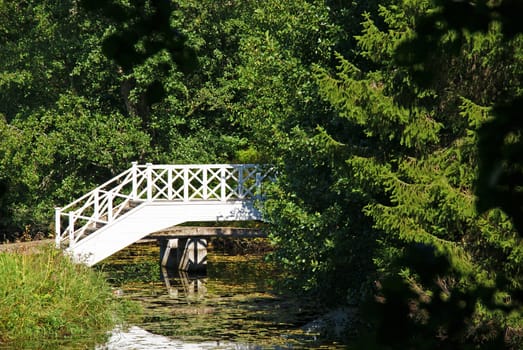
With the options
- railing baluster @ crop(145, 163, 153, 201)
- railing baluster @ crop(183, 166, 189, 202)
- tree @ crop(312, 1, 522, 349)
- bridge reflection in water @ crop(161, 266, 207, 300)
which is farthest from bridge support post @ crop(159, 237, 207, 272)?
tree @ crop(312, 1, 522, 349)

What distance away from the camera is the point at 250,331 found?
1698 cm

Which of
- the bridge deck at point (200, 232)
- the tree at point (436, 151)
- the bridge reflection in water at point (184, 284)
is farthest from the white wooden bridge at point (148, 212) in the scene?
the tree at point (436, 151)

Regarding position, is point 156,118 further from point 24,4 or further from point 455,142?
point 455,142

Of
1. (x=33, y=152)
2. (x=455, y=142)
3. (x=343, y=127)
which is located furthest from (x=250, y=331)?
(x=33, y=152)

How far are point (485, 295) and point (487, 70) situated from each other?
1139 centimetres

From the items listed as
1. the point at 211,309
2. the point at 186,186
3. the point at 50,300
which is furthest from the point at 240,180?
the point at 50,300

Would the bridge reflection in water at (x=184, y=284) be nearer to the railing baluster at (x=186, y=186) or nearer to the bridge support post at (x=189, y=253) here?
the bridge support post at (x=189, y=253)

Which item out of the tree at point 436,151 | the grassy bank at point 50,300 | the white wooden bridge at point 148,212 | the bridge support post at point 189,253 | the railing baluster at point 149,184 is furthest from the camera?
the bridge support post at point 189,253

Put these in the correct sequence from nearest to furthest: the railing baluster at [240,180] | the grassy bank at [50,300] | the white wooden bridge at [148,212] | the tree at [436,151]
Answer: the tree at [436,151], the grassy bank at [50,300], the white wooden bridge at [148,212], the railing baluster at [240,180]

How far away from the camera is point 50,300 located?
1522 cm

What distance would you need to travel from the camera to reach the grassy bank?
14.4 meters

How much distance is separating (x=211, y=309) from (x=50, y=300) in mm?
4833

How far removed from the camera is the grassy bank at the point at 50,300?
1445 cm

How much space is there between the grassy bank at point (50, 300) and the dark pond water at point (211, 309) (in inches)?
17.0
